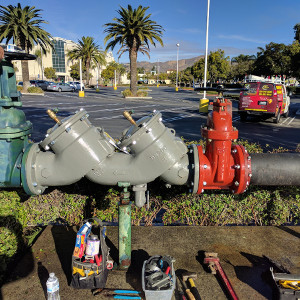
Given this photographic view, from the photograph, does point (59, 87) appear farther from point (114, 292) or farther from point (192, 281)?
point (192, 281)

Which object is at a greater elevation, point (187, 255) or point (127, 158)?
point (127, 158)

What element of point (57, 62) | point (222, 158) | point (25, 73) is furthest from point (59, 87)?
point (57, 62)

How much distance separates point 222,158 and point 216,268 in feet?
4.17

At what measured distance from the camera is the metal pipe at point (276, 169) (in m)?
3.28

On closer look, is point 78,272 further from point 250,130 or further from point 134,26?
point 134,26

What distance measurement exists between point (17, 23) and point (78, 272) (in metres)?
35.6

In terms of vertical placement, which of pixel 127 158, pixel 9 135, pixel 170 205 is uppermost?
pixel 9 135

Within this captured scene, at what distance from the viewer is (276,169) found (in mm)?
3291

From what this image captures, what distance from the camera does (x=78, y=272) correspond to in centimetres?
299

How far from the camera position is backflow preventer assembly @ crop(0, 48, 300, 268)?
2.94 metres

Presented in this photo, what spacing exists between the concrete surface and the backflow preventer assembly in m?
0.57

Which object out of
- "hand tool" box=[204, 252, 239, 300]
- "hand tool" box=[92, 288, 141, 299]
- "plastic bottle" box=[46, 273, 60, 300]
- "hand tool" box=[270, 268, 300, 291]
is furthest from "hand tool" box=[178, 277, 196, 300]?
"plastic bottle" box=[46, 273, 60, 300]

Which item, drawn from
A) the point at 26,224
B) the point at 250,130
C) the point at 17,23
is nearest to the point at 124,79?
the point at 17,23

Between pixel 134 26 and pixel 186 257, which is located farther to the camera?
pixel 134 26
